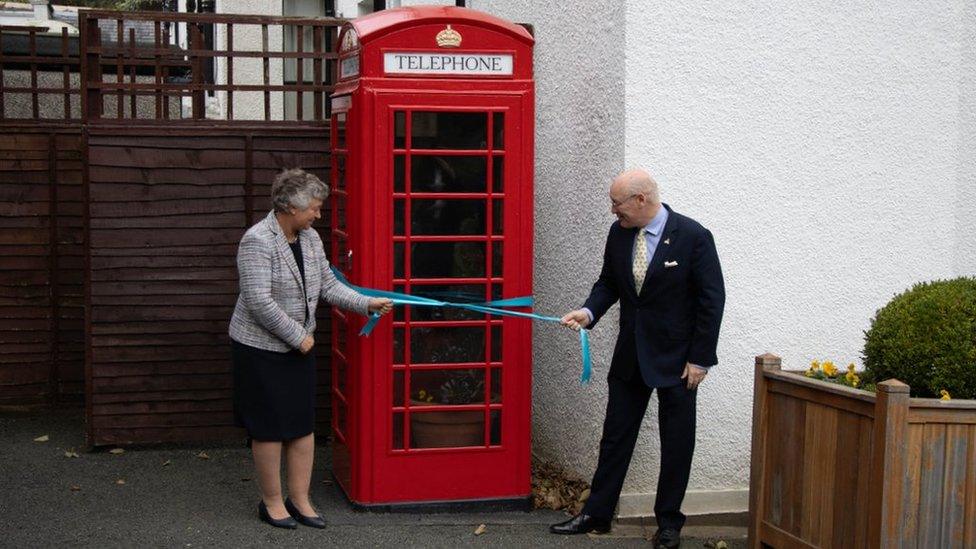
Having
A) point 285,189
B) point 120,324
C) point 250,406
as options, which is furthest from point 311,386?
point 120,324

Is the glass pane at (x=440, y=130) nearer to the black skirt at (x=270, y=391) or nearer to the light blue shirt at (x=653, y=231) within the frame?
the light blue shirt at (x=653, y=231)

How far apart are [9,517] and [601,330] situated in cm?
346

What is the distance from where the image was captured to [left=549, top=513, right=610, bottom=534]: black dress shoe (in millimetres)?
6699

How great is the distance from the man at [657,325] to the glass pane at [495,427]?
2.19 feet

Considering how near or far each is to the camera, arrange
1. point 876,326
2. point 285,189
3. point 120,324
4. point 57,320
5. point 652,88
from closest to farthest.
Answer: point 876,326 → point 285,189 → point 652,88 → point 120,324 → point 57,320

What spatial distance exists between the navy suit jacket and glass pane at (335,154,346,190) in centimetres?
171

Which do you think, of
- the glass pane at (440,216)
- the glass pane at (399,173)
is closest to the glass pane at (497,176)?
the glass pane at (440,216)

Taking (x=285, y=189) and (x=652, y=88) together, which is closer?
(x=285, y=189)

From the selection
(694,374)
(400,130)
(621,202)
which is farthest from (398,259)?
(694,374)

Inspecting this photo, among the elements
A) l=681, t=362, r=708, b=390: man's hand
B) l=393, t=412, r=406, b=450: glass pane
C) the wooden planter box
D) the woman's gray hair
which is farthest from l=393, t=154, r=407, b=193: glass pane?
the wooden planter box

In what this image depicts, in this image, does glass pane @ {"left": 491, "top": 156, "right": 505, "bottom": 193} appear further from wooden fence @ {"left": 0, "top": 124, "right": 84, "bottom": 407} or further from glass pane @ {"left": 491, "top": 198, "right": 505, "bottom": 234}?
wooden fence @ {"left": 0, "top": 124, "right": 84, "bottom": 407}

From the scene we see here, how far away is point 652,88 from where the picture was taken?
6.79 m

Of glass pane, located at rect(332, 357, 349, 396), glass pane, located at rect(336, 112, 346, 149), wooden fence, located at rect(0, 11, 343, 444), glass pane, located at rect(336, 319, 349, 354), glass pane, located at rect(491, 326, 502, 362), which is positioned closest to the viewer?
glass pane, located at rect(491, 326, 502, 362)

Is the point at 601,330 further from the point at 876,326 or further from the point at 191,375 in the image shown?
the point at 191,375
